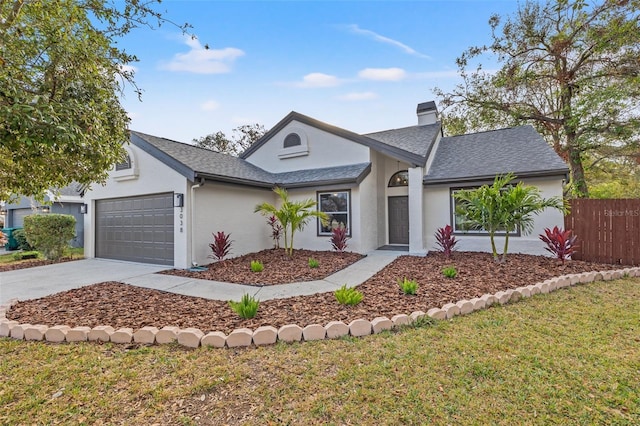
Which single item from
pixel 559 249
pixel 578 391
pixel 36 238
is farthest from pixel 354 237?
pixel 36 238

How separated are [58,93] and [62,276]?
6.01 meters

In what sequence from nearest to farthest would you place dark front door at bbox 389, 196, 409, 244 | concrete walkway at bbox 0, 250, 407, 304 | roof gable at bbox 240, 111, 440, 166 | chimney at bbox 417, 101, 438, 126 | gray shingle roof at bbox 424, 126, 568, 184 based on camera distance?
concrete walkway at bbox 0, 250, 407, 304 → gray shingle roof at bbox 424, 126, 568, 184 → roof gable at bbox 240, 111, 440, 166 → dark front door at bbox 389, 196, 409, 244 → chimney at bbox 417, 101, 438, 126

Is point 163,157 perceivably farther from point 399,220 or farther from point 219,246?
point 399,220

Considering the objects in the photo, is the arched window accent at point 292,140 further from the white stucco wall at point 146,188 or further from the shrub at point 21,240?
the shrub at point 21,240

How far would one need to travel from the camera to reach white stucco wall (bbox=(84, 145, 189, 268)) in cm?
878

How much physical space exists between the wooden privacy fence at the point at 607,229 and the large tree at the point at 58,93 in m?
11.5

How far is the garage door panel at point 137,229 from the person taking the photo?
936 centimetres

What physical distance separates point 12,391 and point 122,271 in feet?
20.4

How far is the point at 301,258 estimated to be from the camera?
9562 millimetres

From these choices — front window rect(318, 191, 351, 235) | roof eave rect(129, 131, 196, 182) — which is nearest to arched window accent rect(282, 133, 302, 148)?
front window rect(318, 191, 351, 235)

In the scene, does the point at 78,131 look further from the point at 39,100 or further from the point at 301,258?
the point at 301,258

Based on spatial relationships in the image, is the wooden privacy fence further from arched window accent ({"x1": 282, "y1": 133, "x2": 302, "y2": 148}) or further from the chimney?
arched window accent ({"x1": 282, "y1": 133, "x2": 302, "y2": 148})

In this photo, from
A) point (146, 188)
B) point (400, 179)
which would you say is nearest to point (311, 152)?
point (400, 179)

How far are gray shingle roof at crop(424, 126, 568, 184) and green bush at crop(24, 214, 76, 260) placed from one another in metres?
13.1
